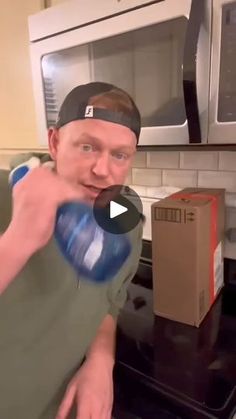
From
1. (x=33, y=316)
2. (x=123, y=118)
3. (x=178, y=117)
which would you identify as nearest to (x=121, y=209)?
(x=123, y=118)

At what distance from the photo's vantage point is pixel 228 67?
542 mm

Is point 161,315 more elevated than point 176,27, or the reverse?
point 176,27

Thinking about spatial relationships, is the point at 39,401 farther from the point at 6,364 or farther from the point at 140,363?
the point at 140,363

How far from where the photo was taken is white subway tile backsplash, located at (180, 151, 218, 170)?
0.93 metres

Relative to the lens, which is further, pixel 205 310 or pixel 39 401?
pixel 205 310

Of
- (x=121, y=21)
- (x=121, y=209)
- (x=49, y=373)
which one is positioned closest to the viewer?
(x=121, y=209)

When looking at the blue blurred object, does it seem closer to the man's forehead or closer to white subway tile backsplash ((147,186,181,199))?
the man's forehead

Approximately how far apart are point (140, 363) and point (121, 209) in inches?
16.0

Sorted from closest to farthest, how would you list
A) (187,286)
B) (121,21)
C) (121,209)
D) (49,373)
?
(121,209) → (49,373) → (121,21) → (187,286)

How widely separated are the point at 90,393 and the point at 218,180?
0.68m

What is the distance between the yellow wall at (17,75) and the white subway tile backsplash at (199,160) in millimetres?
458

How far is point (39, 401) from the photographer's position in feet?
1.62
